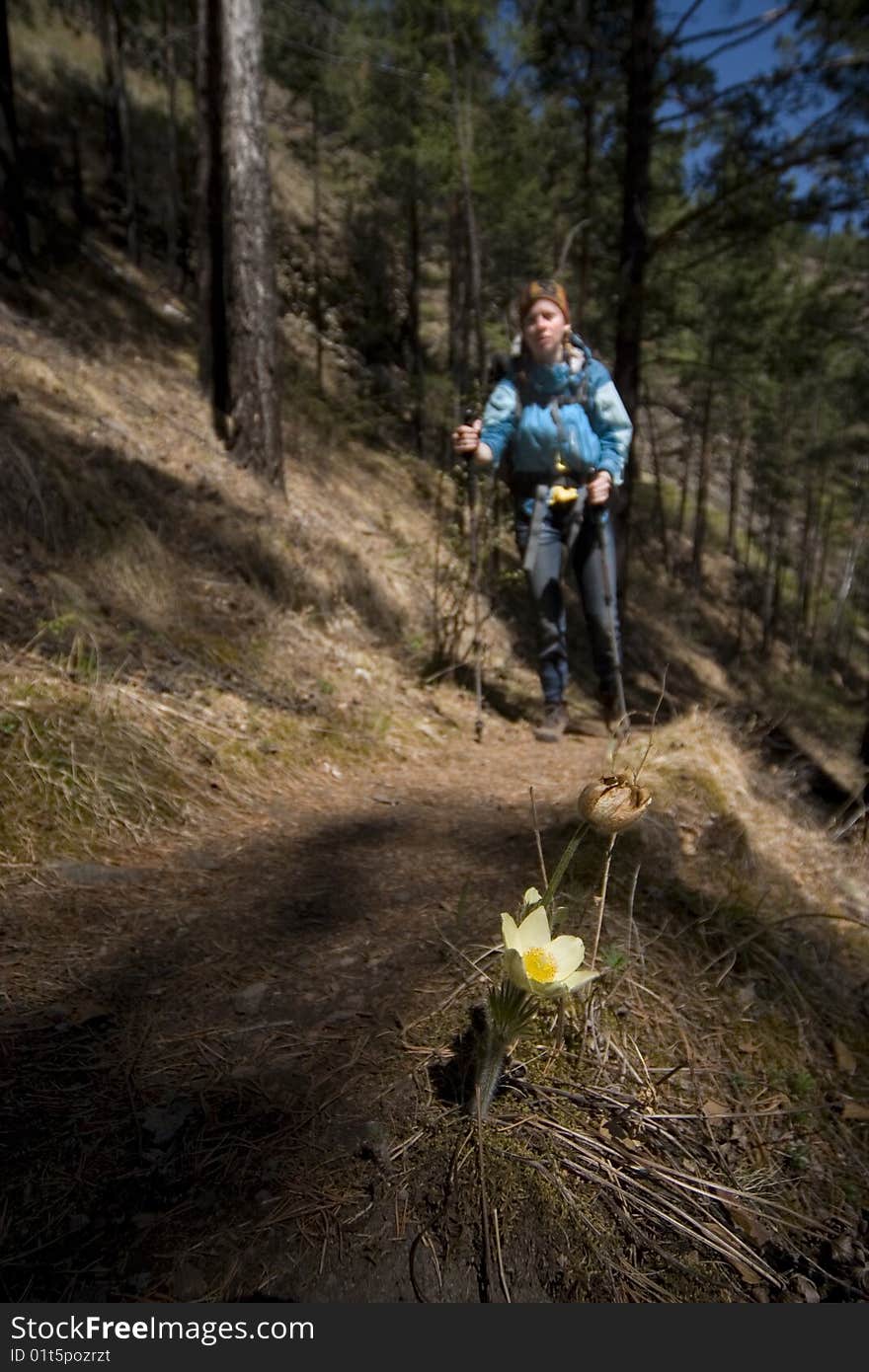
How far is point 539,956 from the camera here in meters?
1.18

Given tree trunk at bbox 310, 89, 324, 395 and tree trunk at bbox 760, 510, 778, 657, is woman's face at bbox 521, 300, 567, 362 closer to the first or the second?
tree trunk at bbox 310, 89, 324, 395

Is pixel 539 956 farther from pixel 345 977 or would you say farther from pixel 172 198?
pixel 172 198

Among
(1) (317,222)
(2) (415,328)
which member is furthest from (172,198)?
(2) (415,328)

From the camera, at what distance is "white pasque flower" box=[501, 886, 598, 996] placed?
1094 millimetres

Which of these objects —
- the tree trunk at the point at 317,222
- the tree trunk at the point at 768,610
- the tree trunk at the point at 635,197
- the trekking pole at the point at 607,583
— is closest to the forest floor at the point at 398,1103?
the trekking pole at the point at 607,583

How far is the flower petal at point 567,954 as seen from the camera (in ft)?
3.79

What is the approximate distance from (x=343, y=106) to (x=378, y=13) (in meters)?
2.26

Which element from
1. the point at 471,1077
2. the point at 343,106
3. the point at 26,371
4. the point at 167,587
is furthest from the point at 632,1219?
the point at 343,106

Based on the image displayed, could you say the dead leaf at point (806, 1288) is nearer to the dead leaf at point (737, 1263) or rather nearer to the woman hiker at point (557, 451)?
the dead leaf at point (737, 1263)

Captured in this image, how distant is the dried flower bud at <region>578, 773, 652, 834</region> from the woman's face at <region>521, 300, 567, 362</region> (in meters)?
3.24

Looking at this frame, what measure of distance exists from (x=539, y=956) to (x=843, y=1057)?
121 centimetres

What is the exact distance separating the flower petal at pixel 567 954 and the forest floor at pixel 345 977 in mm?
304

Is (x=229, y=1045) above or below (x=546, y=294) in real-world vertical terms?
below

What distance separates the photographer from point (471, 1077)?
1336 millimetres
